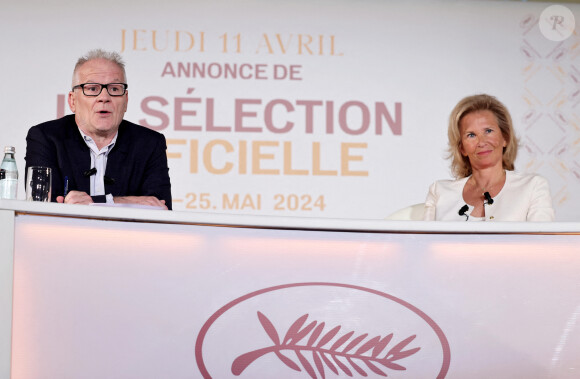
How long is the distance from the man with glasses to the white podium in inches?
36.5

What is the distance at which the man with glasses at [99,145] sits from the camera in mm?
3035

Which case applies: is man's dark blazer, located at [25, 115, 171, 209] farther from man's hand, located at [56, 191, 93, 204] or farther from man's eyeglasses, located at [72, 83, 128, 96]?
man's hand, located at [56, 191, 93, 204]

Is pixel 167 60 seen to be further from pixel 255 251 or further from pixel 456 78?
pixel 255 251

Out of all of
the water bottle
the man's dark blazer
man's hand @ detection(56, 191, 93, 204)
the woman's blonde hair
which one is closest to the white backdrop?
the woman's blonde hair

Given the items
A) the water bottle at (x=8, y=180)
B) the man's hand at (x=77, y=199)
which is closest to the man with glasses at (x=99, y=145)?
the water bottle at (x=8, y=180)

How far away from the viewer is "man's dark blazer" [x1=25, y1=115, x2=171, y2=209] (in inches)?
119

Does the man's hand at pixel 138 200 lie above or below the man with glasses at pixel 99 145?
below

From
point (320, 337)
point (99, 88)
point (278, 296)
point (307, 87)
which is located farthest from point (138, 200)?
point (307, 87)

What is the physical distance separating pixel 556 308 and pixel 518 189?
1087mm

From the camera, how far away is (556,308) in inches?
87.5

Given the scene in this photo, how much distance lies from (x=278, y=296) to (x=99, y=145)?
4.34 ft

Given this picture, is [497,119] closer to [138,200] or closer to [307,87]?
[307,87]

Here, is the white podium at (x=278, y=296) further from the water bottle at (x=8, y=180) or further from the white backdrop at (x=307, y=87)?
the white backdrop at (x=307, y=87)

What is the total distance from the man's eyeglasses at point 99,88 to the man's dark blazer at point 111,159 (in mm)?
143
